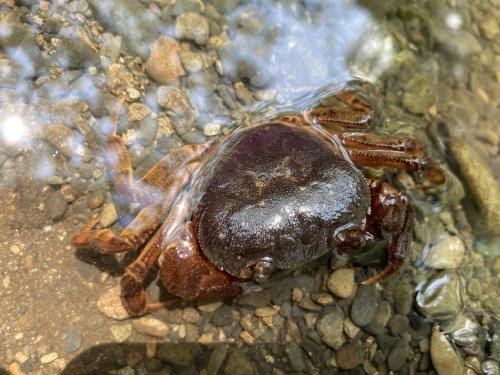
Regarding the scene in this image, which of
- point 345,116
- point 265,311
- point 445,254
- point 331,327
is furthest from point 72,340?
point 445,254

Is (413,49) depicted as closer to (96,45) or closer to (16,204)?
(96,45)

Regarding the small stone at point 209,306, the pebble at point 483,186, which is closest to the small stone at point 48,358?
the small stone at point 209,306

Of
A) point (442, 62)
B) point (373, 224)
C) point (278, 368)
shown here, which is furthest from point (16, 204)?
point (442, 62)

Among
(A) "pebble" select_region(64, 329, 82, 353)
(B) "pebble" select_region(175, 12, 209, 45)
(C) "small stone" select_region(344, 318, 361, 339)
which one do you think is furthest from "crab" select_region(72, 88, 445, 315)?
(B) "pebble" select_region(175, 12, 209, 45)

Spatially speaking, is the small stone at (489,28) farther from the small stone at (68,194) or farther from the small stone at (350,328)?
the small stone at (68,194)

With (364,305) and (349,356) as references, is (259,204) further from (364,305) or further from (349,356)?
(349,356)

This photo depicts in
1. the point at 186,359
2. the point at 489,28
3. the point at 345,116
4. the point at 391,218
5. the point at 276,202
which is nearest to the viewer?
the point at 276,202

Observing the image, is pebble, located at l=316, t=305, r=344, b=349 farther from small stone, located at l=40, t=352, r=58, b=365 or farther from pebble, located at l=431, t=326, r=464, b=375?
small stone, located at l=40, t=352, r=58, b=365
